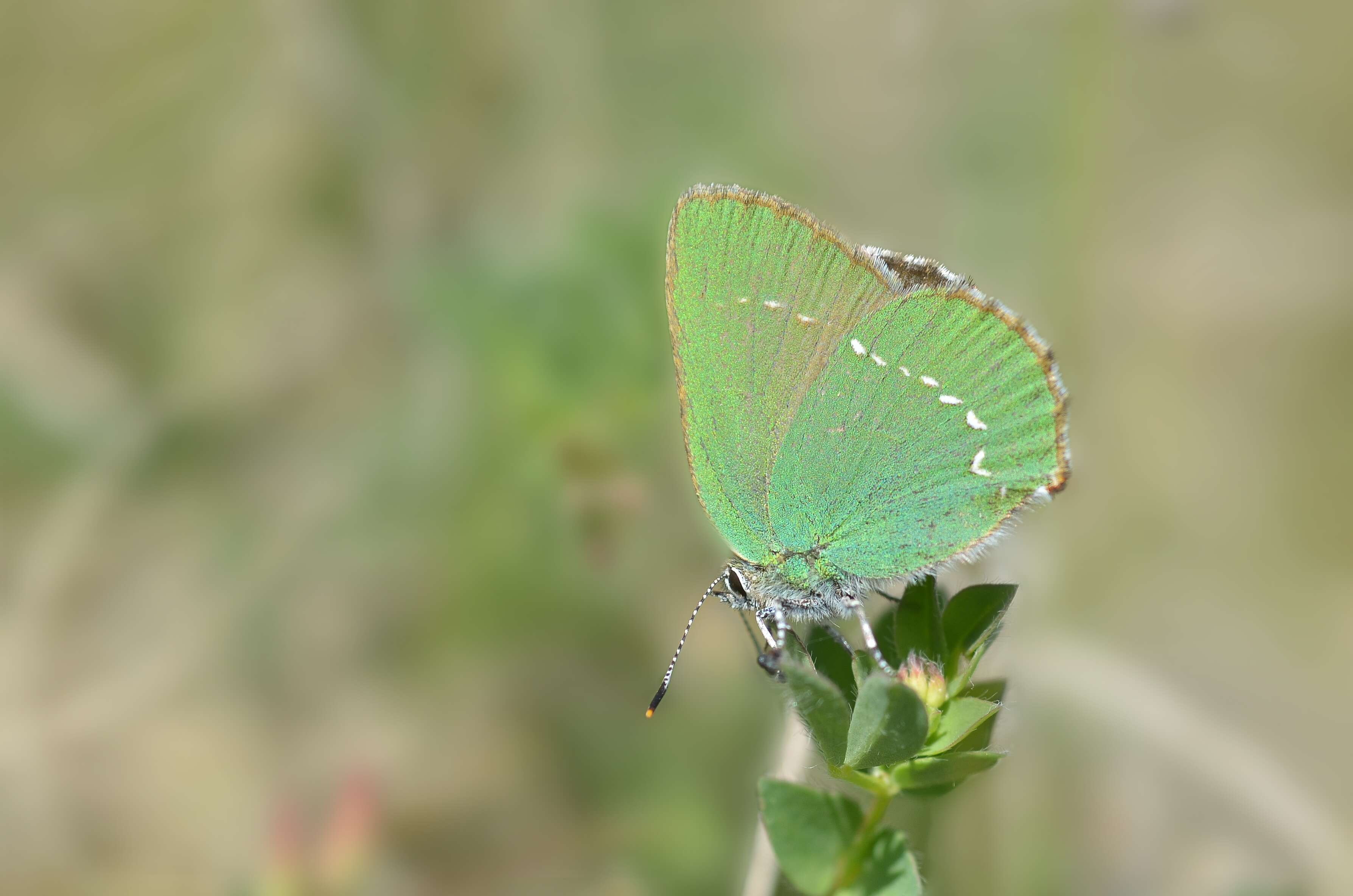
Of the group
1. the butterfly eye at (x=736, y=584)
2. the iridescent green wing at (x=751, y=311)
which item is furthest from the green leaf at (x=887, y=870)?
the iridescent green wing at (x=751, y=311)

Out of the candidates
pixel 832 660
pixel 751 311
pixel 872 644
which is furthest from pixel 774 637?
pixel 751 311

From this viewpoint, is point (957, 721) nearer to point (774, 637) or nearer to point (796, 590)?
point (774, 637)

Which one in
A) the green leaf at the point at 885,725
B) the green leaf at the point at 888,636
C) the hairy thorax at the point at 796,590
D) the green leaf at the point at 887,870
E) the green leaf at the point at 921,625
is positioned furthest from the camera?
the hairy thorax at the point at 796,590

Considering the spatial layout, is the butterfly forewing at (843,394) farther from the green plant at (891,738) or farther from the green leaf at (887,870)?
the green leaf at (887,870)

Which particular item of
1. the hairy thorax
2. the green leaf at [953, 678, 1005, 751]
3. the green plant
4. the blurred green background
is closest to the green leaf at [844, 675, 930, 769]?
the green plant

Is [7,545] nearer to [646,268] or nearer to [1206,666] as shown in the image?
[646,268]

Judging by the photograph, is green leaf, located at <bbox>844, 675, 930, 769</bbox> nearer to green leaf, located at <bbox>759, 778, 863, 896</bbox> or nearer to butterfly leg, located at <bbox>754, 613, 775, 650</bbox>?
green leaf, located at <bbox>759, 778, 863, 896</bbox>
